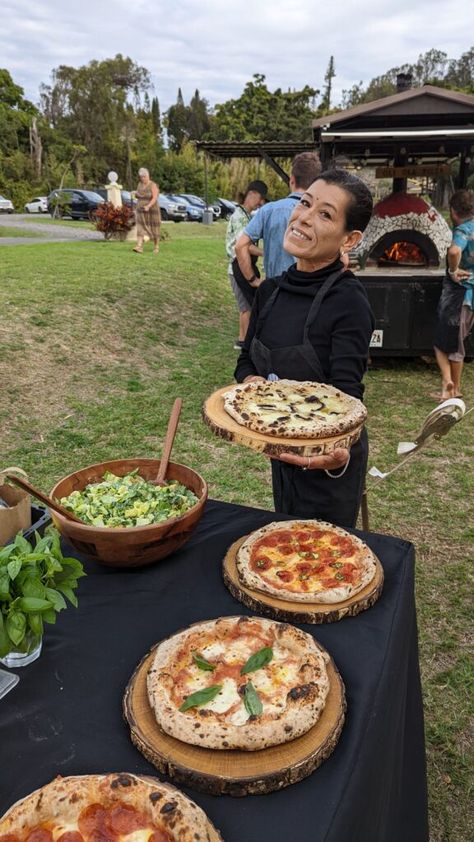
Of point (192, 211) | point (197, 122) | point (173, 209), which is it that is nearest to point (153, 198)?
point (173, 209)

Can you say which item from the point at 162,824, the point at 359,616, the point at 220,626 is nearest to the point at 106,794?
the point at 162,824

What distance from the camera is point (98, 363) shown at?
25.3 feet

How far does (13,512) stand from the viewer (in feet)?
5.99

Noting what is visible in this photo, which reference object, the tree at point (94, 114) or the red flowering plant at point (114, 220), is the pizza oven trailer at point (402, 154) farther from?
the tree at point (94, 114)

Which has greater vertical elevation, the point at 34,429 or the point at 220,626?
the point at 220,626

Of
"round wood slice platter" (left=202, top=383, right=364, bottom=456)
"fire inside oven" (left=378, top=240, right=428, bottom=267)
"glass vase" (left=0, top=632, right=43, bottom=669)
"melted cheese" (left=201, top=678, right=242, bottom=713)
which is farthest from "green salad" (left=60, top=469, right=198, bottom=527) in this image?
"fire inside oven" (left=378, top=240, right=428, bottom=267)

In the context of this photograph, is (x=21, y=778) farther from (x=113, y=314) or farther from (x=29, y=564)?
(x=113, y=314)

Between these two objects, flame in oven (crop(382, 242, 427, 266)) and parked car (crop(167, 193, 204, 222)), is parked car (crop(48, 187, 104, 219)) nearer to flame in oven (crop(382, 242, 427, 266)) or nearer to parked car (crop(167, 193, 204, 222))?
parked car (crop(167, 193, 204, 222))

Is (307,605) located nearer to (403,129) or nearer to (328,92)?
(403,129)

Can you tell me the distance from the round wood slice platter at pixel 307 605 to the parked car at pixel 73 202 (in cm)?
2729

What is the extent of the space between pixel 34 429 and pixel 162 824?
5.28m

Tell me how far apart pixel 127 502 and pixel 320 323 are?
1.06 m

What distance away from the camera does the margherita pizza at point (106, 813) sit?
1023 mm

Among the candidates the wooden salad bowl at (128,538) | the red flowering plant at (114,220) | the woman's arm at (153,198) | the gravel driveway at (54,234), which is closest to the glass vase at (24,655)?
the wooden salad bowl at (128,538)
